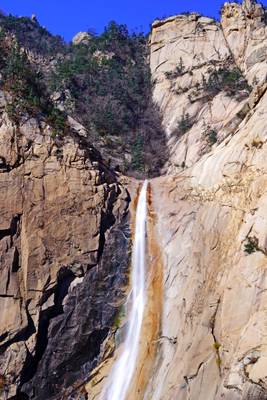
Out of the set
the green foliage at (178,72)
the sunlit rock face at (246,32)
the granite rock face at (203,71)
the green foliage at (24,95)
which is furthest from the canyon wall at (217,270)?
the green foliage at (178,72)

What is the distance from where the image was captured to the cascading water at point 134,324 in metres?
20.1


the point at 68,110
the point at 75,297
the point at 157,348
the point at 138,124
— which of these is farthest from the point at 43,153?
the point at 138,124

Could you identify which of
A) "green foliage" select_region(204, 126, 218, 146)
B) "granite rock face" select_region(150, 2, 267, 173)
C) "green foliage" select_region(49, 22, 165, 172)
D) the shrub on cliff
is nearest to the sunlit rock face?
"granite rock face" select_region(150, 2, 267, 173)

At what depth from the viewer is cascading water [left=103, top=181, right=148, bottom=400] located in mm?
20125

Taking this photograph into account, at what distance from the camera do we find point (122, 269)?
80.7ft

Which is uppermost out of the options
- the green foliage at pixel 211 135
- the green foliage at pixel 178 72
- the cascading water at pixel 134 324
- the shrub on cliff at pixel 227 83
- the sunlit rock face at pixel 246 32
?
the sunlit rock face at pixel 246 32

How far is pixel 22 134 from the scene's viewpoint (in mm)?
25625

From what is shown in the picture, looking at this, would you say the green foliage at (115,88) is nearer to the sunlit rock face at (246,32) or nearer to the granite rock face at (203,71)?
the granite rock face at (203,71)

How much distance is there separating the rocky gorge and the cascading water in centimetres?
34

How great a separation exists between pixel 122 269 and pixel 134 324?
10.5ft

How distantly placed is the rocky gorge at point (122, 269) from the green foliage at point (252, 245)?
0.25 ft

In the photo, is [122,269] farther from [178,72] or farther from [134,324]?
[178,72]

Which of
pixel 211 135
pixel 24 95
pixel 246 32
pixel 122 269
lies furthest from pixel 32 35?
pixel 122 269

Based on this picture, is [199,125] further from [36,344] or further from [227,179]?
[36,344]
